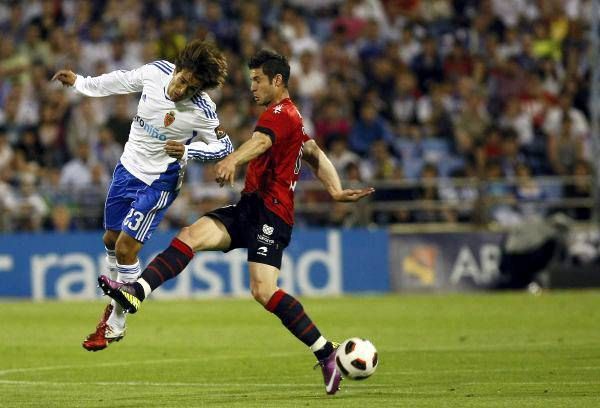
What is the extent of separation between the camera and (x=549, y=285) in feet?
69.0

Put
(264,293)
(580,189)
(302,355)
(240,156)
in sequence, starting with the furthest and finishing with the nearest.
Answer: (580,189), (302,355), (264,293), (240,156)

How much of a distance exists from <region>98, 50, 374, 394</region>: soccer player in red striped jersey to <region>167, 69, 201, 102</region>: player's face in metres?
0.64

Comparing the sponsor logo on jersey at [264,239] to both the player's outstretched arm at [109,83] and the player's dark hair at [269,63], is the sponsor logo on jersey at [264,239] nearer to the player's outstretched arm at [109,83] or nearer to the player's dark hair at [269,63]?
the player's dark hair at [269,63]

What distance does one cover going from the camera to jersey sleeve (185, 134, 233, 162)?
Result: 10.0 m

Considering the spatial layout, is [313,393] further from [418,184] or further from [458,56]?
[458,56]

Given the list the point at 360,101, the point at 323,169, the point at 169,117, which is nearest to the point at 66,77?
the point at 169,117

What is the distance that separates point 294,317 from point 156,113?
2252 millimetres

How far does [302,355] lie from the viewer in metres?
12.8

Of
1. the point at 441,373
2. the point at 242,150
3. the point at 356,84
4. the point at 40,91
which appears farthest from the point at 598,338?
the point at 40,91

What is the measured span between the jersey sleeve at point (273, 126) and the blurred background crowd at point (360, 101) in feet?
36.9

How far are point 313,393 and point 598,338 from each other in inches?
200

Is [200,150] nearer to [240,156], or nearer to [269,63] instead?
[269,63]

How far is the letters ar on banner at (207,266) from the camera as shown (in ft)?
67.7

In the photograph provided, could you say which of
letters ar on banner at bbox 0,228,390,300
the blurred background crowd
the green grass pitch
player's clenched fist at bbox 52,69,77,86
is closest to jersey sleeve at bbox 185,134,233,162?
player's clenched fist at bbox 52,69,77,86
